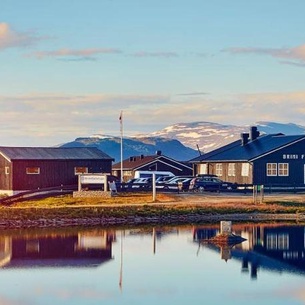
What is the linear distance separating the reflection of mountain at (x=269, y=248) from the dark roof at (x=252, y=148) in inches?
915

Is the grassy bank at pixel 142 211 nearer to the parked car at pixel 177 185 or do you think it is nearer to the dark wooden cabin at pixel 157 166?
the parked car at pixel 177 185

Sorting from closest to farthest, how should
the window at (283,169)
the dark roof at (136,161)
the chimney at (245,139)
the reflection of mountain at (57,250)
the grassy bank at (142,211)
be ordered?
the reflection of mountain at (57,250)
the grassy bank at (142,211)
the window at (283,169)
the chimney at (245,139)
the dark roof at (136,161)

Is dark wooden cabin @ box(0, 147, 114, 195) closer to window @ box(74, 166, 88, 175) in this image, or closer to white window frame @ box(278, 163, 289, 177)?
window @ box(74, 166, 88, 175)

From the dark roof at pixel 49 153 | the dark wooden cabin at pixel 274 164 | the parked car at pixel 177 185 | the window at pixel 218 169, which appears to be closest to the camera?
the parked car at pixel 177 185

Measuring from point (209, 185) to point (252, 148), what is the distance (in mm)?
9462

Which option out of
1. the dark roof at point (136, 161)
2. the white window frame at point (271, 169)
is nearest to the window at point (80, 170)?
the dark roof at point (136, 161)

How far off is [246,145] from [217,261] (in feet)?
146

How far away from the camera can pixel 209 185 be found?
240 feet

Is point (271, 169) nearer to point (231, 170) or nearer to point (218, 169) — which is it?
point (231, 170)

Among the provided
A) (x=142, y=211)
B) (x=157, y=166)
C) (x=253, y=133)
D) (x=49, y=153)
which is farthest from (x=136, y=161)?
(x=142, y=211)

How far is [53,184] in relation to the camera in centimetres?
7581

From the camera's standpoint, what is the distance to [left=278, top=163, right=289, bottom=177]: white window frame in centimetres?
7738

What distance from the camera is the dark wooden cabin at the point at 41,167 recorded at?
75125 millimetres

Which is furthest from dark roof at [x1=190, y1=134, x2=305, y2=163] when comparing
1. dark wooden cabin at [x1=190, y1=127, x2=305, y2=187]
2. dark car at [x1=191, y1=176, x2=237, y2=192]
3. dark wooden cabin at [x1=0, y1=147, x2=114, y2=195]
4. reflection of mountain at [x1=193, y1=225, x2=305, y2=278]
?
reflection of mountain at [x1=193, y1=225, x2=305, y2=278]
